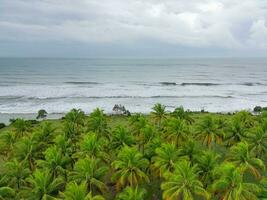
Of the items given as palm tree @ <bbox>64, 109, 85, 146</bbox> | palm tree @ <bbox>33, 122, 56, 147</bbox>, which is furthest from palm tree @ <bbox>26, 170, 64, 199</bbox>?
palm tree @ <bbox>64, 109, 85, 146</bbox>

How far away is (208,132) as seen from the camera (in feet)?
176

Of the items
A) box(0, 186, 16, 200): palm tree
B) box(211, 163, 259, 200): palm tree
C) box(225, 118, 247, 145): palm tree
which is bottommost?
box(0, 186, 16, 200): palm tree

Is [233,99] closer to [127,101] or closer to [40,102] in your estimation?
[127,101]

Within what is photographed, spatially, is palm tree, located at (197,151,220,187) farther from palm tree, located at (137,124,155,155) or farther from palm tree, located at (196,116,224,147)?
palm tree, located at (137,124,155,155)

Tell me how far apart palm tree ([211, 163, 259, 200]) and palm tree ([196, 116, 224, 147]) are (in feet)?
51.0

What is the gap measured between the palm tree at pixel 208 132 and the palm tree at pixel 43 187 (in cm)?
2309

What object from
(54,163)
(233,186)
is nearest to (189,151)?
(233,186)

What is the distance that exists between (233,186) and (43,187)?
18813 millimetres

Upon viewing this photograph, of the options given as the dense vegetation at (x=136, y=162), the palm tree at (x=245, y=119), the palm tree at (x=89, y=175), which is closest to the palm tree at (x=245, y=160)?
the dense vegetation at (x=136, y=162)

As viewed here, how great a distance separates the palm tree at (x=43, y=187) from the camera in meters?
37.3

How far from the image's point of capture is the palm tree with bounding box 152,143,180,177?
43562 mm

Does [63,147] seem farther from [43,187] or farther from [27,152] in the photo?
[43,187]

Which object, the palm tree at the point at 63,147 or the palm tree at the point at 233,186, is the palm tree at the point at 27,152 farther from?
the palm tree at the point at 233,186

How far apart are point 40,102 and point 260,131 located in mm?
87591
